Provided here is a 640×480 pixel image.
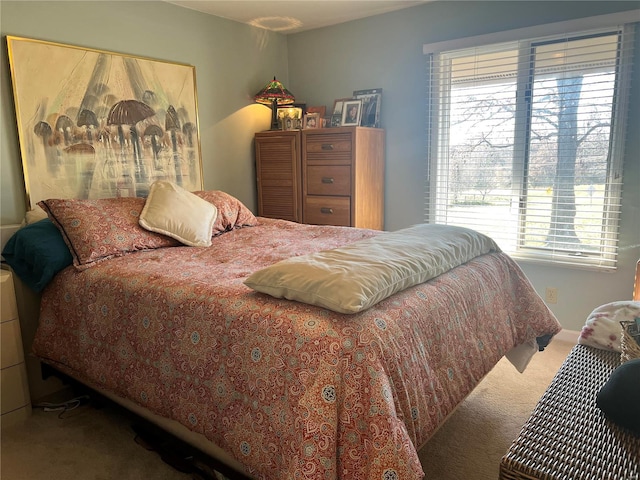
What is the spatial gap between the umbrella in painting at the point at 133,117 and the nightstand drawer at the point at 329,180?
1264 mm

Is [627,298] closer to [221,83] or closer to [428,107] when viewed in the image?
[428,107]

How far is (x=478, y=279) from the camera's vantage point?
6.59ft

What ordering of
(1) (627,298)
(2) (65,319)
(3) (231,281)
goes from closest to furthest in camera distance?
1. (3) (231,281)
2. (2) (65,319)
3. (1) (627,298)

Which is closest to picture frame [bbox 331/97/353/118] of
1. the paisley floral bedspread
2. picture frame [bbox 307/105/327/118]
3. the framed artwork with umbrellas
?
picture frame [bbox 307/105/327/118]

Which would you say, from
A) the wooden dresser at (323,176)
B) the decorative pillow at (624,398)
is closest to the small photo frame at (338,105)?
the wooden dresser at (323,176)

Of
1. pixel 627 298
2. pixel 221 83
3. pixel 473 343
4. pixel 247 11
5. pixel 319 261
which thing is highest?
pixel 247 11

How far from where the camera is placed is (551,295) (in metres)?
3.21

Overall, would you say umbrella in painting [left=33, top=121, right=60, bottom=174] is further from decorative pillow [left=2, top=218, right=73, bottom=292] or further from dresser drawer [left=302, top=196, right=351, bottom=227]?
dresser drawer [left=302, top=196, right=351, bottom=227]

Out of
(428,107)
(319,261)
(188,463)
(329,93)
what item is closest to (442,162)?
(428,107)

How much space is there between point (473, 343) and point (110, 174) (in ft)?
8.14

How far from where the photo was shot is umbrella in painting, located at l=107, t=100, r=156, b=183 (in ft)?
9.93

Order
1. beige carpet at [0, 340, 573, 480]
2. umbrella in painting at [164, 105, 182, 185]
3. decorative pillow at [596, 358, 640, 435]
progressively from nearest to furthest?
decorative pillow at [596, 358, 640, 435], beige carpet at [0, 340, 573, 480], umbrella in painting at [164, 105, 182, 185]

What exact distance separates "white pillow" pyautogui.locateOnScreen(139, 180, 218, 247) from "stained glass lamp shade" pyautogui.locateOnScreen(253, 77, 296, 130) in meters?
1.46

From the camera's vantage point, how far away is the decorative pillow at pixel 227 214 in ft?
9.66
